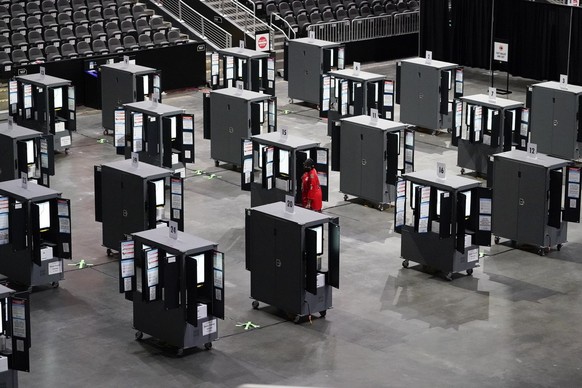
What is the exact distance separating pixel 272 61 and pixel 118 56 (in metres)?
4.30

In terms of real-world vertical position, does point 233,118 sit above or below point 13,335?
above

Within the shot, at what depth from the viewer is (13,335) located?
1678 centimetres

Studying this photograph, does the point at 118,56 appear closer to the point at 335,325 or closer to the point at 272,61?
the point at 272,61

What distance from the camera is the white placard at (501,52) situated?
37812 millimetres

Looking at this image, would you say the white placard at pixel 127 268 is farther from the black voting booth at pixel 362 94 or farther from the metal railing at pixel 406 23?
the metal railing at pixel 406 23

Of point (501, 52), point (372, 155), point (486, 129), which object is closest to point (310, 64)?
point (501, 52)

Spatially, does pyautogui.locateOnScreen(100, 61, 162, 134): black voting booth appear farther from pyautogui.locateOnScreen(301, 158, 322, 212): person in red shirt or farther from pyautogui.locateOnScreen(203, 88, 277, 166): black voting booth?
pyautogui.locateOnScreen(301, 158, 322, 212): person in red shirt

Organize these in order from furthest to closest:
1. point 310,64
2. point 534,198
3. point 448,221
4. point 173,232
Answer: point 310,64 < point 534,198 < point 448,221 < point 173,232

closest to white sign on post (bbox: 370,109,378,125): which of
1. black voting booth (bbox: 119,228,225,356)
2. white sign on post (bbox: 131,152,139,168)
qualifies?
white sign on post (bbox: 131,152,139,168)

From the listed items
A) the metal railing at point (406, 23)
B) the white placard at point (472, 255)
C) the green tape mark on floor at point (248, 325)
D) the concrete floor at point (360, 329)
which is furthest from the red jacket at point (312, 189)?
the metal railing at point (406, 23)

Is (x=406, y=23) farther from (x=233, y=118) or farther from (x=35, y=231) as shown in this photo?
(x=35, y=231)

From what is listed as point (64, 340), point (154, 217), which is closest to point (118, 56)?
point (154, 217)

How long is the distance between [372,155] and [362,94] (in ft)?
Result: 17.3

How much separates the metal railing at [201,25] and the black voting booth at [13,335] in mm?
23742
